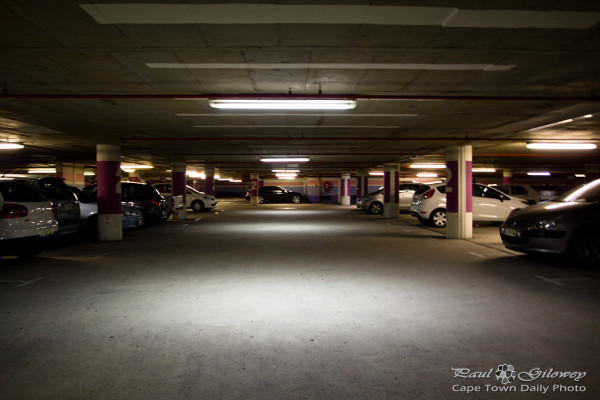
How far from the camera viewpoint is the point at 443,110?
7715mm

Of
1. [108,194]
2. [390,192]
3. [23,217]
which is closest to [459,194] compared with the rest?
[390,192]

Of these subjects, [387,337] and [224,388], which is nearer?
[224,388]

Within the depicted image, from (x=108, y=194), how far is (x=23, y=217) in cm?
449

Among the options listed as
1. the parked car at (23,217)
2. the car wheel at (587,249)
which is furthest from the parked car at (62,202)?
the car wheel at (587,249)

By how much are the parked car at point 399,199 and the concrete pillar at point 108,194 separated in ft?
45.8

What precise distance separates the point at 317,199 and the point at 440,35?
41243mm

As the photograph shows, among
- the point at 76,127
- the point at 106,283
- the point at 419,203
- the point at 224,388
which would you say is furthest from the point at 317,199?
the point at 224,388

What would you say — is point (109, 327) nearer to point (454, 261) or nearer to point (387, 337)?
point (387, 337)

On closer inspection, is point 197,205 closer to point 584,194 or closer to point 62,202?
point 62,202

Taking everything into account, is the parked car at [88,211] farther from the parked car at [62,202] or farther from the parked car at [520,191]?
the parked car at [520,191]

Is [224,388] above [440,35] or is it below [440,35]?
below

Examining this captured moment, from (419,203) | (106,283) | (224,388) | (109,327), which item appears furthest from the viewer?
(419,203)

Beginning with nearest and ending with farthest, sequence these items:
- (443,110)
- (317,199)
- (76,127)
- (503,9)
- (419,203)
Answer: (503,9)
(443,110)
(76,127)
(419,203)
(317,199)

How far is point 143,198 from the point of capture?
1414cm
